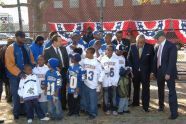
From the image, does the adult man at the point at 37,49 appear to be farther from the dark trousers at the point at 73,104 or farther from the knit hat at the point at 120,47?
→ the knit hat at the point at 120,47

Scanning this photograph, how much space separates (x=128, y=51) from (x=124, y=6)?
2306 cm

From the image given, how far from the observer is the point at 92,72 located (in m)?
8.35

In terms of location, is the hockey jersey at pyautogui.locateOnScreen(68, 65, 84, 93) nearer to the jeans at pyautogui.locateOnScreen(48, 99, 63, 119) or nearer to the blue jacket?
the jeans at pyautogui.locateOnScreen(48, 99, 63, 119)

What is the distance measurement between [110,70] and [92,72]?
496mm

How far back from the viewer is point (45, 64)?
8.64 metres

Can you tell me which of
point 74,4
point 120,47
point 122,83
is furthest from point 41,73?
point 74,4

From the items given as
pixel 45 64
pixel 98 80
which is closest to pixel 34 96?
pixel 45 64

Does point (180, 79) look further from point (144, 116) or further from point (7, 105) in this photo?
point (7, 105)

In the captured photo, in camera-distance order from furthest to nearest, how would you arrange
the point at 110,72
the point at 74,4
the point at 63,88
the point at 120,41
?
the point at 74,4 < the point at 120,41 < the point at 63,88 < the point at 110,72

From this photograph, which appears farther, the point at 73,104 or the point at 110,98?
the point at 110,98

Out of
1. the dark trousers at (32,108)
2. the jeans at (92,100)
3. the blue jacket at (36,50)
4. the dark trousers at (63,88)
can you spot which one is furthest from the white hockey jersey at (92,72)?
the blue jacket at (36,50)

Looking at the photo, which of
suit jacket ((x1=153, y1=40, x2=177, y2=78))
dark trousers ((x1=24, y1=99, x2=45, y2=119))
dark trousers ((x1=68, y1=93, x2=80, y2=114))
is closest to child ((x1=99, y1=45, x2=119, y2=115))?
dark trousers ((x1=68, y1=93, x2=80, y2=114))

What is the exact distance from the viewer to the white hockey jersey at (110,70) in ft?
28.3

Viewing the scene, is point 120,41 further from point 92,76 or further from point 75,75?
point 75,75
